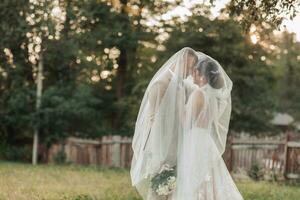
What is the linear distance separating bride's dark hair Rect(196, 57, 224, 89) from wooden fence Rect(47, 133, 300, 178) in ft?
31.8

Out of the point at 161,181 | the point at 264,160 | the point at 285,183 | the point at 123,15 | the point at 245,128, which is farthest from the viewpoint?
the point at 123,15

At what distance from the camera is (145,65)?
1125 inches

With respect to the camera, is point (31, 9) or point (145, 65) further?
point (145, 65)

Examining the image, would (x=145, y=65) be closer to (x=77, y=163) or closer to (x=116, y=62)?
(x=116, y=62)

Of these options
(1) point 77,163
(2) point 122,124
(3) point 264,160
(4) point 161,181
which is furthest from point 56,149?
(4) point 161,181

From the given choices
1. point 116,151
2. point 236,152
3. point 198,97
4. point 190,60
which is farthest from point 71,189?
point 116,151

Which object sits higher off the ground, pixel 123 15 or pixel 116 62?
pixel 123 15

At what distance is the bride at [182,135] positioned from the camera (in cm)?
800

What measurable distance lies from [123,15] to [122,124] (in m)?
4.42

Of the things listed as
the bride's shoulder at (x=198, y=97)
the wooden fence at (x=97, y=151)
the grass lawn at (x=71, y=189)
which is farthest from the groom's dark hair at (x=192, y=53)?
the wooden fence at (x=97, y=151)

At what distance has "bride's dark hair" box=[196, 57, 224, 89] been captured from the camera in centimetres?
811

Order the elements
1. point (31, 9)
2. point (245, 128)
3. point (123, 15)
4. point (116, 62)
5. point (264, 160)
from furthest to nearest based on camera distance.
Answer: point (116, 62) → point (123, 15) → point (245, 128) → point (31, 9) → point (264, 160)

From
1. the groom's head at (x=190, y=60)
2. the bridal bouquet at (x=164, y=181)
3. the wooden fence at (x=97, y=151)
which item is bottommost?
the wooden fence at (x=97, y=151)

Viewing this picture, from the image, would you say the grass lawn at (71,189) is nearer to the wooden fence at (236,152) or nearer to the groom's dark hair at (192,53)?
the groom's dark hair at (192,53)
